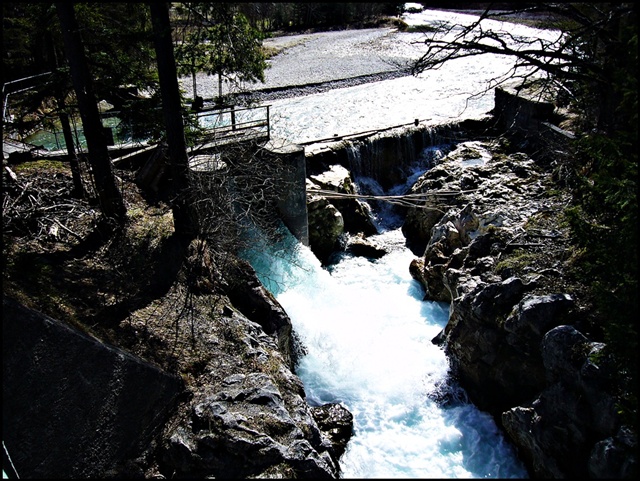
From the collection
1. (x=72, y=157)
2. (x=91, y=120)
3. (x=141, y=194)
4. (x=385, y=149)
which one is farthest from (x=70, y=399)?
(x=385, y=149)

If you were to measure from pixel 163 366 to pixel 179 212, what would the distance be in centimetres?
345

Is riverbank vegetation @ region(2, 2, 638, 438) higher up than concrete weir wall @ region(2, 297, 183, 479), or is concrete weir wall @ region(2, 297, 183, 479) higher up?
riverbank vegetation @ region(2, 2, 638, 438)

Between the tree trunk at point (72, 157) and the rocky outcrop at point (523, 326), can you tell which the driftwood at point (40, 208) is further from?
the rocky outcrop at point (523, 326)

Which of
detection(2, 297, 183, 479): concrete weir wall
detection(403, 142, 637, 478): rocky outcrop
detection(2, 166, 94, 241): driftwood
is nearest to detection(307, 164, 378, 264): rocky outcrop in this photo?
detection(403, 142, 637, 478): rocky outcrop

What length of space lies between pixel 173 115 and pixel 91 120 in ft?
4.86

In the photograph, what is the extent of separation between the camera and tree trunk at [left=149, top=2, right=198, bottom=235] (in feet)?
29.9

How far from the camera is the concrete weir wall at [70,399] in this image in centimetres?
705

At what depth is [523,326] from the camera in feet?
32.1

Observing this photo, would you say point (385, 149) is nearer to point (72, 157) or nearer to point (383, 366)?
point (383, 366)

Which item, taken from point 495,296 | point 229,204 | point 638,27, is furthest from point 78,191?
point 638,27

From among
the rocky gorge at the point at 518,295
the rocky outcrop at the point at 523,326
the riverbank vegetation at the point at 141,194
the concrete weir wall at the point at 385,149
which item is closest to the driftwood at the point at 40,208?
the riverbank vegetation at the point at 141,194

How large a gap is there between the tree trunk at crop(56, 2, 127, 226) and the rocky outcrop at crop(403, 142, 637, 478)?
23.9 ft

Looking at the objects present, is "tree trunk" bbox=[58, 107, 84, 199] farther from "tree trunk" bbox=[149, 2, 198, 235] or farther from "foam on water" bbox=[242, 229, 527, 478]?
"foam on water" bbox=[242, 229, 527, 478]

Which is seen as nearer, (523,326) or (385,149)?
(523,326)
